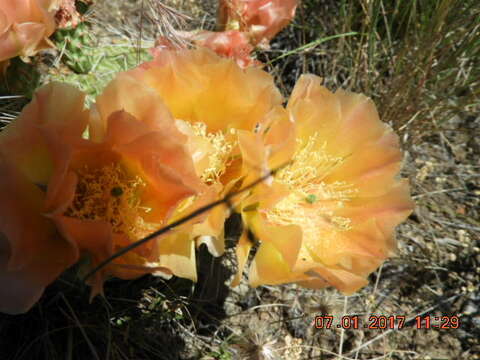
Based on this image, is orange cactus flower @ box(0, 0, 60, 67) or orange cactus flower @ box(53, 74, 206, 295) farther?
orange cactus flower @ box(0, 0, 60, 67)

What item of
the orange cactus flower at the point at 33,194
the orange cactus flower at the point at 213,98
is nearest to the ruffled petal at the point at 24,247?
the orange cactus flower at the point at 33,194

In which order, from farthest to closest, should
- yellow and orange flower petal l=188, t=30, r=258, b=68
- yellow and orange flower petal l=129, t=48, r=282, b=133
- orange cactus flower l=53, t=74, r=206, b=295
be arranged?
1. yellow and orange flower petal l=188, t=30, r=258, b=68
2. yellow and orange flower petal l=129, t=48, r=282, b=133
3. orange cactus flower l=53, t=74, r=206, b=295

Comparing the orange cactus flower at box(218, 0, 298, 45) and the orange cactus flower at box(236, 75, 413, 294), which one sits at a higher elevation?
the orange cactus flower at box(218, 0, 298, 45)

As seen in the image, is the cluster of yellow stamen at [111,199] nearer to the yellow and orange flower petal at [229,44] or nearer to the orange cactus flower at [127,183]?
the orange cactus flower at [127,183]

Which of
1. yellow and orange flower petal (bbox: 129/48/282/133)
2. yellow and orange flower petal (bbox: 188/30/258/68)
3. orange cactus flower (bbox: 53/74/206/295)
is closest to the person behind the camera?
orange cactus flower (bbox: 53/74/206/295)

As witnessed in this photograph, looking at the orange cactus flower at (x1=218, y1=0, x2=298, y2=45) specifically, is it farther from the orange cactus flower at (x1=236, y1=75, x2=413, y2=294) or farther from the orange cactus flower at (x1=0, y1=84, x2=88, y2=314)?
the orange cactus flower at (x1=0, y1=84, x2=88, y2=314)

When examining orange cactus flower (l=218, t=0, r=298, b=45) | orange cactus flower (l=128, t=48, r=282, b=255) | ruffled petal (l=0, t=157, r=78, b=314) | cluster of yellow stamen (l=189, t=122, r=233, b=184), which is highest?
orange cactus flower (l=218, t=0, r=298, b=45)

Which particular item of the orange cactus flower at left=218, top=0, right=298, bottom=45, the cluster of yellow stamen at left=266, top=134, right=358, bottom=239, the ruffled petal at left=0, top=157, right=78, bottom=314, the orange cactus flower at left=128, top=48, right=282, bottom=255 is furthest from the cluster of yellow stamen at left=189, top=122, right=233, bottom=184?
the orange cactus flower at left=218, top=0, right=298, bottom=45
